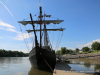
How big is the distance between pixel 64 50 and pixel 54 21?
7864 centimetres

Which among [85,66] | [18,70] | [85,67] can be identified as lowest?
[85,66]

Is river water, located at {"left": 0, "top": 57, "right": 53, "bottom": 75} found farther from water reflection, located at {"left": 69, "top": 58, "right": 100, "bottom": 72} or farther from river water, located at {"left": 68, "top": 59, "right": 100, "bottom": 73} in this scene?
water reflection, located at {"left": 69, "top": 58, "right": 100, "bottom": 72}

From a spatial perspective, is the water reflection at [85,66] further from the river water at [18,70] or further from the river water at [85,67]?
the river water at [18,70]

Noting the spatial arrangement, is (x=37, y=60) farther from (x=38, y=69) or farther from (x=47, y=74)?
(x=47, y=74)

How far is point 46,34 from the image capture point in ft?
74.0

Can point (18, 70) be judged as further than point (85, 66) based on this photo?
No

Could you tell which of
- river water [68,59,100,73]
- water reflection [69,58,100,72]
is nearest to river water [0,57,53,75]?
river water [68,59,100,73]

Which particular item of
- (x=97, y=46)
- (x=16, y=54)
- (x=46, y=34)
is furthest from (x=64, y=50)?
(x=46, y=34)

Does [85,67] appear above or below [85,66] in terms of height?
above

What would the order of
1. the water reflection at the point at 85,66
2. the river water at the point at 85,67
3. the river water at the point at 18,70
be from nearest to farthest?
the river water at the point at 18,70 → the river water at the point at 85,67 → the water reflection at the point at 85,66

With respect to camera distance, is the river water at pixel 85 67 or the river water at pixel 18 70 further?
the river water at pixel 85 67

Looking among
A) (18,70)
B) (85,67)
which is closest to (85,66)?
(85,67)

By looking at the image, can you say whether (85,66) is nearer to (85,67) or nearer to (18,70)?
(85,67)

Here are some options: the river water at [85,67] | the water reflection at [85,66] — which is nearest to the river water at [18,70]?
→ the river water at [85,67]
